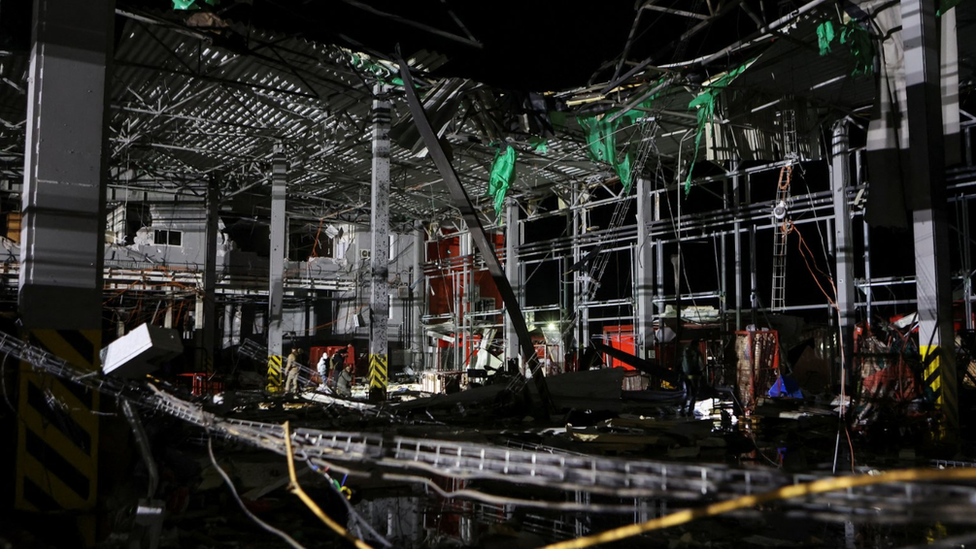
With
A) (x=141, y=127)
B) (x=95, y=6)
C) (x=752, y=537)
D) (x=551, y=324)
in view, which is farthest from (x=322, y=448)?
(x=551, y=324)

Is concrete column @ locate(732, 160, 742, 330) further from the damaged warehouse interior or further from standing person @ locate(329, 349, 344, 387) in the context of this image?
standing person @ locate(329, 349, 344, 387)

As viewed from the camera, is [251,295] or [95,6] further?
[251,295]

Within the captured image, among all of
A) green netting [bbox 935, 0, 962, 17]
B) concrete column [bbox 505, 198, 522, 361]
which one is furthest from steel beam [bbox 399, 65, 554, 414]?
concrete column [bbox 505, 198, 522, 361]

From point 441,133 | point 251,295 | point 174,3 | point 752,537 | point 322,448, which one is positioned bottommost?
point 752,537

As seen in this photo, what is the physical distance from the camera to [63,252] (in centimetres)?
578

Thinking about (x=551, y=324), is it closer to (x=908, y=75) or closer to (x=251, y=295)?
(x=251, y=295)

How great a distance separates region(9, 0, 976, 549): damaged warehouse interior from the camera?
5.23 meters

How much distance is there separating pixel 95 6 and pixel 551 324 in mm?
23454

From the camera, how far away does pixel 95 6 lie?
19.9ft

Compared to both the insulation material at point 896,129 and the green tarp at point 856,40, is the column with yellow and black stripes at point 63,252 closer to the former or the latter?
the insulation material at point 896,129

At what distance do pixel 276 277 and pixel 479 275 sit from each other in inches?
618

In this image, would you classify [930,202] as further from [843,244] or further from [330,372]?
[330,372]

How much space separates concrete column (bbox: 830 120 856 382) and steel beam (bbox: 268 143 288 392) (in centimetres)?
1435

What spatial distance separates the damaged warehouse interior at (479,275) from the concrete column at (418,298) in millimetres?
161
